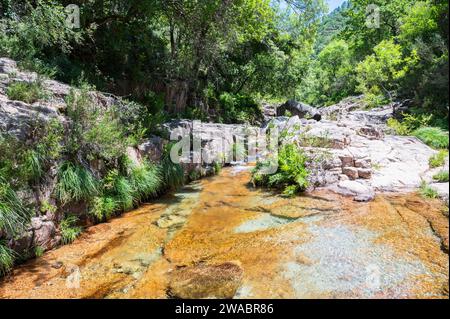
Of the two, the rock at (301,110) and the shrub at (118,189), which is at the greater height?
the rock at (301,110)

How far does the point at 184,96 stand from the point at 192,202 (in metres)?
9.75

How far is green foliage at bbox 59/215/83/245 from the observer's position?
5895 mm

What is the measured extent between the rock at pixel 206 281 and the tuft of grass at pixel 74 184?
280 cm

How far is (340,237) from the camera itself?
546 centimetres

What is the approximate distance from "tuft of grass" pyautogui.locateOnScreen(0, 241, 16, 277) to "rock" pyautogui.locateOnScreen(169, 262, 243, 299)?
7.98ft

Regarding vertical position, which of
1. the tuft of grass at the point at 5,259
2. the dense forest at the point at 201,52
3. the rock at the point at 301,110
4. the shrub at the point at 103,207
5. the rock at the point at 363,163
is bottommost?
the tuft of grass at the point at 5,259

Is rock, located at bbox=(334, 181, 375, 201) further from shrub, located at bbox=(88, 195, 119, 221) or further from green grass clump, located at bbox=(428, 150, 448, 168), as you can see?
shrub, located at bbox=(88, 195, 119, 221)

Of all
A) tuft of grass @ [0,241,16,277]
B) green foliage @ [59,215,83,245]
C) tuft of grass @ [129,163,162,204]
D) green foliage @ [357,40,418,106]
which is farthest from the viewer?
green foliage @ [357,40,418,106]

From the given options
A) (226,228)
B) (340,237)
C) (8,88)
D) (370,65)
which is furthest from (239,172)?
(370,65)

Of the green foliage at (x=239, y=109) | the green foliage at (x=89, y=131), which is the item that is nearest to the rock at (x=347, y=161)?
the green foliage at (x=89, y=131)

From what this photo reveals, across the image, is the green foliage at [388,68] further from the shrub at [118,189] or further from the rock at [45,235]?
the rock at [45,235]

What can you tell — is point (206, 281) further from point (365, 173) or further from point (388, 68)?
point (388, 68)

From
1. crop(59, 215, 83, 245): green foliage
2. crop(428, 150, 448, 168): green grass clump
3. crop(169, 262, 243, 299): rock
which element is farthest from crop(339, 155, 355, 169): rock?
crop(59, 215, 83, 245): green foliage

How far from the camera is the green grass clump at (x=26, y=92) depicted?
6.04 metres
